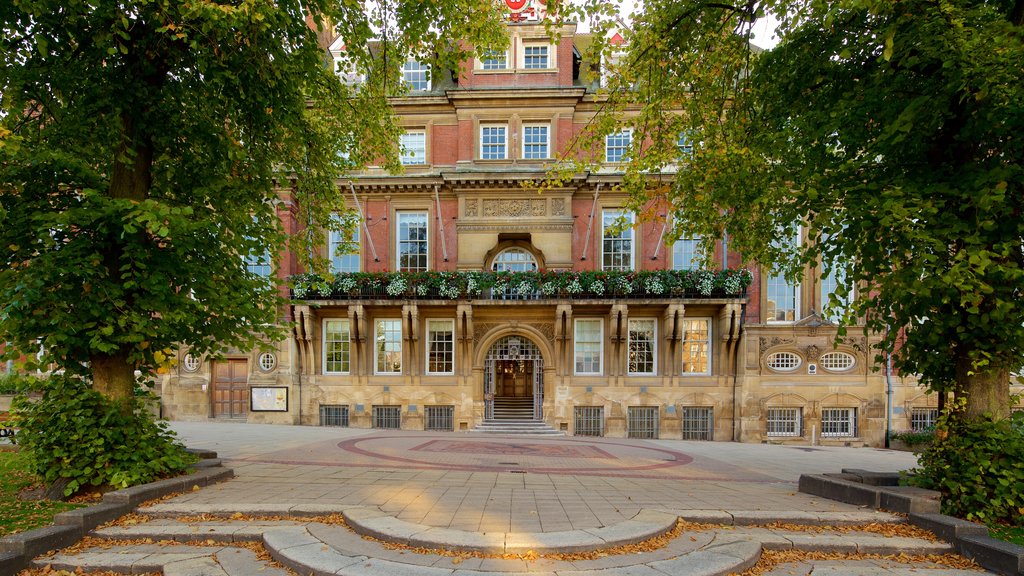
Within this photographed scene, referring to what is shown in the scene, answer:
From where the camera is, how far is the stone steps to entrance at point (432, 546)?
15.8ft

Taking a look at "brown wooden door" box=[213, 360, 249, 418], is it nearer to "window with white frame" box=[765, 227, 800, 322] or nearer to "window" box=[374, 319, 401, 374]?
"window" box=[374, 319, 401, 374]

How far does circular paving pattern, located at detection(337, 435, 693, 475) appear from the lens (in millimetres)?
10508

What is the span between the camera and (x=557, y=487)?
8109mm

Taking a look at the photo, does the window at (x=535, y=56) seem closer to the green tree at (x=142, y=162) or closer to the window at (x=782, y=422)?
the green tree at (x=142, y=162)

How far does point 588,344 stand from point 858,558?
14.4 m

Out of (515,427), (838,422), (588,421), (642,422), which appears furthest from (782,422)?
(515,427)

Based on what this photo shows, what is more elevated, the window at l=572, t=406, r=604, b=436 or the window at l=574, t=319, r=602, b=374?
the window at l=574, t=319, r=602, b=374

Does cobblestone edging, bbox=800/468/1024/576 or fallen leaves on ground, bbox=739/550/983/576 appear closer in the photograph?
cobblestone edging, bbox=800/468/1024/576

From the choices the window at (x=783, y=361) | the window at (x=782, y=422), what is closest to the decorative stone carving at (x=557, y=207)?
the window at (x=783, y=361)

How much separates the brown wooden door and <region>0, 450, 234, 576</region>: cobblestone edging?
14464 millimetres

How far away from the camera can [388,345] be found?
20281 mm

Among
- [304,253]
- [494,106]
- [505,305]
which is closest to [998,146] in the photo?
[304,253]

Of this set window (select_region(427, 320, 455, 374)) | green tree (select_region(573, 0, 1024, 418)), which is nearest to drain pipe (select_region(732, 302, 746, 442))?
green tree (select_region(573, 0, 1024, 418))

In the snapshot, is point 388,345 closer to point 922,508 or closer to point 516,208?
point 516,208
